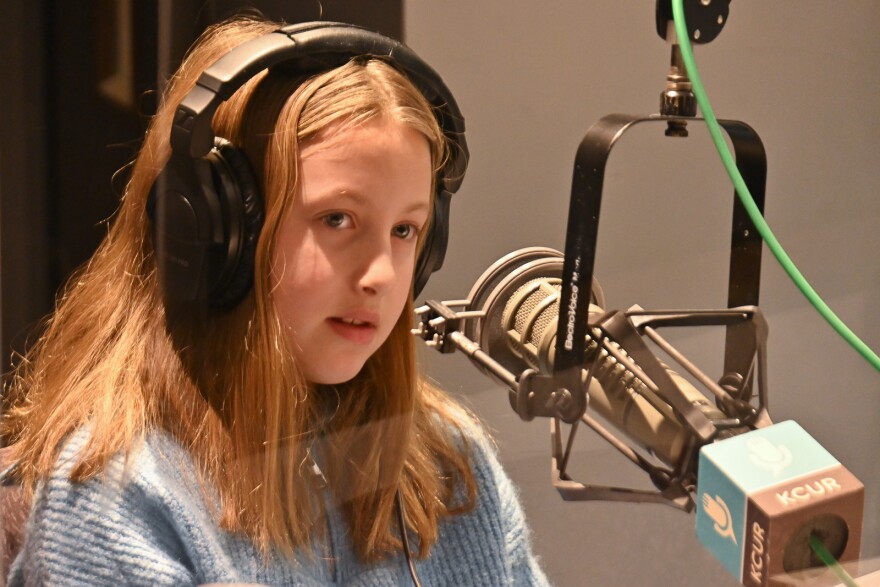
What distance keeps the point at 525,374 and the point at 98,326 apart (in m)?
0.33

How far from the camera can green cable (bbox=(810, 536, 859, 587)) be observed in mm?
734

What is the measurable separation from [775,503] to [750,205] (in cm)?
27

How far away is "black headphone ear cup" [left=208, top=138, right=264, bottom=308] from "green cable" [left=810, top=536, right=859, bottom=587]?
43 centimetres

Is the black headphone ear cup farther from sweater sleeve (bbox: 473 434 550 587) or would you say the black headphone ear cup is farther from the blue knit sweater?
sweater sleeve (bbox: 473 434 550 587)

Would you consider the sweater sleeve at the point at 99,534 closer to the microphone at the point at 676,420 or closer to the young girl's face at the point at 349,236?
the young girl's face at the point at 349,236

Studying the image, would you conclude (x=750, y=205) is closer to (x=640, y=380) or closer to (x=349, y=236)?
(x=640, y=380)

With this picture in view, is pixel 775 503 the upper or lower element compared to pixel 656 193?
lower

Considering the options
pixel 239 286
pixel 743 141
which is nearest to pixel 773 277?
pixel 743 141

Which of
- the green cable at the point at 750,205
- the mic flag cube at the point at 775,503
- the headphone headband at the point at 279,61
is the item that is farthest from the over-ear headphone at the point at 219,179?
the mic flag cube at the point at 775,503

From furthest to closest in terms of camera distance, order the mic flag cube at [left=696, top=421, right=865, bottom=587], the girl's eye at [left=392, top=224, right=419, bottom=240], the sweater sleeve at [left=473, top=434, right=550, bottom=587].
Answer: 1. the sweater sleeve at [left=473, top=434, right=550, bottom=587]
2. the girl's eye at [left=392, top=224, right=419, bottom=240]
3. the mic flag cube at [left=696, top=421, right=865, bottom=587]

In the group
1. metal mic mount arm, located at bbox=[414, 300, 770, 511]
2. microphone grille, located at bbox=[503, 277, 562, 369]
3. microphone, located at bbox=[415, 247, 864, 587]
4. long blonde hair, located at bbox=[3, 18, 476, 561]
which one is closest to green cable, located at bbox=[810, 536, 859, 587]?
microphone, located at bbox=[415, 247, 864, 587]

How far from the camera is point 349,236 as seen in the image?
79 centimetres

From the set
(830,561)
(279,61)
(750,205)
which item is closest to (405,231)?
(279,61)

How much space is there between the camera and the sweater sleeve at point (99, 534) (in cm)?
76
